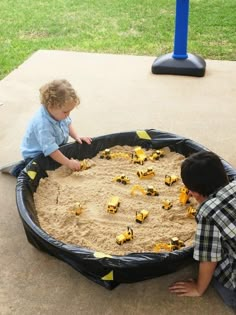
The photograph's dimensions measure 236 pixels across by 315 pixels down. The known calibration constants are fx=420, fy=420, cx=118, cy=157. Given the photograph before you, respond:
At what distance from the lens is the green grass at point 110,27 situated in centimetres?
428

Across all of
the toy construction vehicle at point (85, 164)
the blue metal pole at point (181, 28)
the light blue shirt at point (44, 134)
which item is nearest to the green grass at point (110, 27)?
the blue metal pole at point (181, 28)

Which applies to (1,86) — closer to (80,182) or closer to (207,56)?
(80,182)

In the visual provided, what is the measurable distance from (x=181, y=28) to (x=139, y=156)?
1696 millimetres

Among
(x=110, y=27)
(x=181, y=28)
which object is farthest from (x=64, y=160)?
(x=110, y=27)

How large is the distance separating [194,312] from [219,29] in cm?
399

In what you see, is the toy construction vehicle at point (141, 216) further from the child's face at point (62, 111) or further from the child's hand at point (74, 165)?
the child's face at point (62, 111)

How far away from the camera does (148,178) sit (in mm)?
2188

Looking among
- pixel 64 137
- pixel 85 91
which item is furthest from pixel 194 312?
pixel 85 91

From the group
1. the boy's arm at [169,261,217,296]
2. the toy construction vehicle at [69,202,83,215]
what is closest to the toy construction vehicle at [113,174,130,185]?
the toy construction vehicle at [69,202,83,215]

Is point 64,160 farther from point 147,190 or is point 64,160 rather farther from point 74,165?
point 147,190

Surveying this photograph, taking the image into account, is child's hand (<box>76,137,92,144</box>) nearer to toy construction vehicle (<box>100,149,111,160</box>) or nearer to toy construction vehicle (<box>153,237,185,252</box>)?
toy construction vehicle (<box>100,149,111,160</box>)

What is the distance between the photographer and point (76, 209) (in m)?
1.94

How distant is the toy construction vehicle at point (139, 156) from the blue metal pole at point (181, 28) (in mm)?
1561

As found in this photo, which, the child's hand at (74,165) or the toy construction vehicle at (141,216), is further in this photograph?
the child's hand at (74,165)
